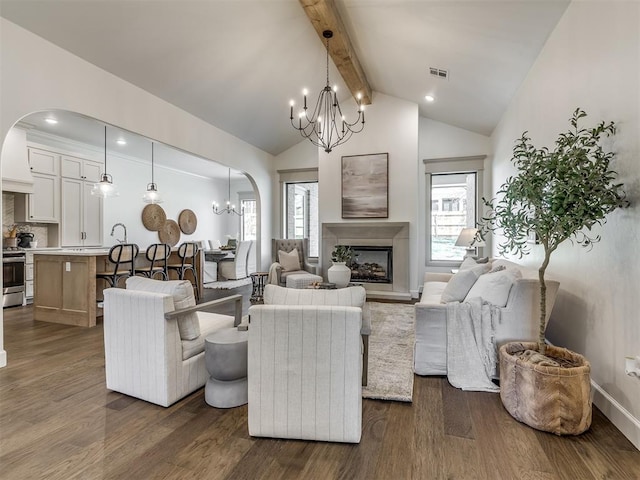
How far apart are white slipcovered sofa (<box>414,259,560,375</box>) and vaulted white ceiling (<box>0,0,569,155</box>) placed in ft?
7.69

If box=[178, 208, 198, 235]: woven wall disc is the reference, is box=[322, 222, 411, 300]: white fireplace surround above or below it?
below

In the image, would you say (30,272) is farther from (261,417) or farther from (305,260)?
(261,417)

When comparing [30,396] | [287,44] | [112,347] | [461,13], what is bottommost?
[30,396]

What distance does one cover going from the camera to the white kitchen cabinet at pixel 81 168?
6217mm

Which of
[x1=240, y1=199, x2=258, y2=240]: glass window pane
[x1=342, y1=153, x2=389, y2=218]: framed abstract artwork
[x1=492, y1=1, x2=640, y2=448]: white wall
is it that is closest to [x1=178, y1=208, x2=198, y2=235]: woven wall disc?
[x1=240, y1=199, x2=258, y2=240]: glass window pane

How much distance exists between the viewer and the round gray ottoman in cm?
219

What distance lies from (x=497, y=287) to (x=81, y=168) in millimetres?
7438

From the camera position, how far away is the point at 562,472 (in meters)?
1.65

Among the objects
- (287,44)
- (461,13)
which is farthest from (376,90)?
(461,13)

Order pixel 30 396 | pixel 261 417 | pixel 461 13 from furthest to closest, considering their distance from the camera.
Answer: pixel 461 13, pixel 30 396, pixel 261 417

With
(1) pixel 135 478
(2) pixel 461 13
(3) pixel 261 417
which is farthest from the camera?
(2) pixel 461 13

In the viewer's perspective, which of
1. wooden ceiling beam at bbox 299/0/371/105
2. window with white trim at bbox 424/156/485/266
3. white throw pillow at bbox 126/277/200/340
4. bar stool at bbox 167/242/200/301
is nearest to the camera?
white throw pillow at bbox 126/277/200/340

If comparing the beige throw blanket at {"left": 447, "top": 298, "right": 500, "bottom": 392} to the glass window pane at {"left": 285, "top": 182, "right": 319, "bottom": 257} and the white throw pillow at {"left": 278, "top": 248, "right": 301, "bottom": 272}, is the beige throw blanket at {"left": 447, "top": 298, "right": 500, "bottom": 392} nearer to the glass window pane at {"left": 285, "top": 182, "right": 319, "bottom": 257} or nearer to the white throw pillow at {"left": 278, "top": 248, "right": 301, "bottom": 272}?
the white throw pillow at {"left": 278, "top": 248, "right": 301, "bottom": 272}

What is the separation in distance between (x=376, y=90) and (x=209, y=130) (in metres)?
3.16
